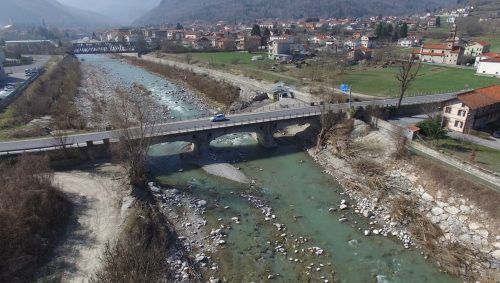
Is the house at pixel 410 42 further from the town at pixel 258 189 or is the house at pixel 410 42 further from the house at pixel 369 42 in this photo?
the town at pixel 258 189

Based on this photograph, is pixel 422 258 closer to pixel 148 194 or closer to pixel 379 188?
pixel 379 188

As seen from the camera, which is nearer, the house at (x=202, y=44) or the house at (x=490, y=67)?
the house at (x=490, y=67)

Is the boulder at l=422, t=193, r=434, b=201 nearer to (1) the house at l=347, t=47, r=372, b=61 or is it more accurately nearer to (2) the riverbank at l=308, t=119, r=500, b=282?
(2) the riverbank at l=308, t=119, r=500, b=282

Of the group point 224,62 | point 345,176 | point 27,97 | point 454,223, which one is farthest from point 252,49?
point 454,223

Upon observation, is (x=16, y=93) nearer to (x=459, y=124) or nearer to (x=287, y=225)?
(x=287, y=225)

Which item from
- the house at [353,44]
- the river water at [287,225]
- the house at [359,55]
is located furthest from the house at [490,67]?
the house at [353,44]
